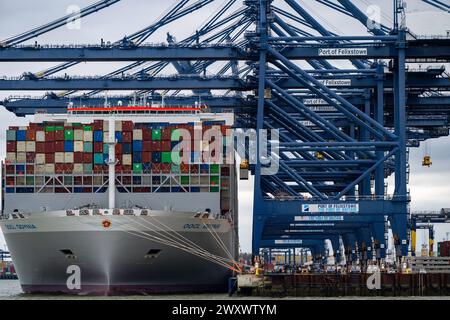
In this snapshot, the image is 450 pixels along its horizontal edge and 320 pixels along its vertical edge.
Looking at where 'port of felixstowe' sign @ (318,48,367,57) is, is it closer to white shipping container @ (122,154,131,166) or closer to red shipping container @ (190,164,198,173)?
red shipping container @ (190,164,198,173)

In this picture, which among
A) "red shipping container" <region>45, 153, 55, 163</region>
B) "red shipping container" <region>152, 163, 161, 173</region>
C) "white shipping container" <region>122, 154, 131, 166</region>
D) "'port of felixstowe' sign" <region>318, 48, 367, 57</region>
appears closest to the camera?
"red shipping container" <region>152, 163, 161, 173</region>

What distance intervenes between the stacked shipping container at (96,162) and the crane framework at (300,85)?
4660 mm

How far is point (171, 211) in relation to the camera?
57.5 meters

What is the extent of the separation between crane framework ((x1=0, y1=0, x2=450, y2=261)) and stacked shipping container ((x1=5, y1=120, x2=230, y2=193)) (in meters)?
4.66

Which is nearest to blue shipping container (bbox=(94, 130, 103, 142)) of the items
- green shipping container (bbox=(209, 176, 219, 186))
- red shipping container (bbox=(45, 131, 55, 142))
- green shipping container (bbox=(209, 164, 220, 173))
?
red shipping container (bbox=(45, 131, 55, 142))

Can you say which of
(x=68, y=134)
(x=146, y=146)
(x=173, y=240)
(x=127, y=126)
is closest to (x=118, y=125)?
(x=127, y=126)

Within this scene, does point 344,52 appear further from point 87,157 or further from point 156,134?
point 87,157

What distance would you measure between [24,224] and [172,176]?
7192mm

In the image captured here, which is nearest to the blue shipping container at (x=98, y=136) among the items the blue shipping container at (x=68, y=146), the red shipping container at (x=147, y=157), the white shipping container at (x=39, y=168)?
the blue shipping container at (x=68, y=146)

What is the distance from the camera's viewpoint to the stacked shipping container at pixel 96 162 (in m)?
58.8

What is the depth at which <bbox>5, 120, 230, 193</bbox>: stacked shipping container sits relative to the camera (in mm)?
58781


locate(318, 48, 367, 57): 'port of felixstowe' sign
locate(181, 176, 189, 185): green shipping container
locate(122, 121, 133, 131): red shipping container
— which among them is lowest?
locate(181, 176, 189, 185): green shipping container
